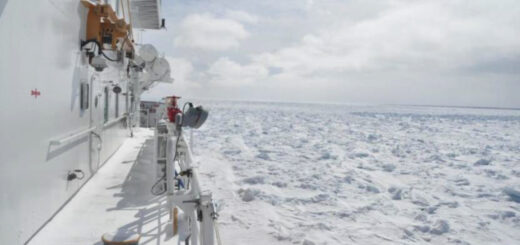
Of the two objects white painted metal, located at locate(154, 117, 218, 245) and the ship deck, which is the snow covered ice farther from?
white painted metal, located at locate(154, 117, 218, 245)

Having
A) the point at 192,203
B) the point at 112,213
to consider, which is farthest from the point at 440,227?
the point at 112,213

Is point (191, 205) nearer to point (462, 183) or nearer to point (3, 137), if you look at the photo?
point (3, 137)

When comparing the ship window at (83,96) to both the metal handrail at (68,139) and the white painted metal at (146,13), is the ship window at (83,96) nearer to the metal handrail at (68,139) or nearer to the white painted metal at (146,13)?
the metal handrail at (68,139)

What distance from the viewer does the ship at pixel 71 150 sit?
240 cm

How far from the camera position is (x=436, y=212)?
268 inches

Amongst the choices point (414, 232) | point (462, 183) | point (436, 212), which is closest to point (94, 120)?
point (414, 232)

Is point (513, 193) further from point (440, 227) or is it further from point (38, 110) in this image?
point (38, 110)

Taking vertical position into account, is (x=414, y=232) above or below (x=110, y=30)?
below

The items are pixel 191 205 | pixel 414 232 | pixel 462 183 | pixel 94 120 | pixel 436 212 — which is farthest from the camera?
pixel 462 183

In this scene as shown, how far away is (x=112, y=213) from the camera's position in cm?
372

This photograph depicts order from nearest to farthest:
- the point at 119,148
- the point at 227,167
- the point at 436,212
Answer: the point at 436,212 < the point at 119,148 < the point at 227,167

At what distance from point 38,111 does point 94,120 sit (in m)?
2.32

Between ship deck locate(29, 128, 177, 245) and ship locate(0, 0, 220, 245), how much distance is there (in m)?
0.01

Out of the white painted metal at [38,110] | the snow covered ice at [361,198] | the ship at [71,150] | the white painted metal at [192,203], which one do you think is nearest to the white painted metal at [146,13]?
the snow covered ice at [361,198]
